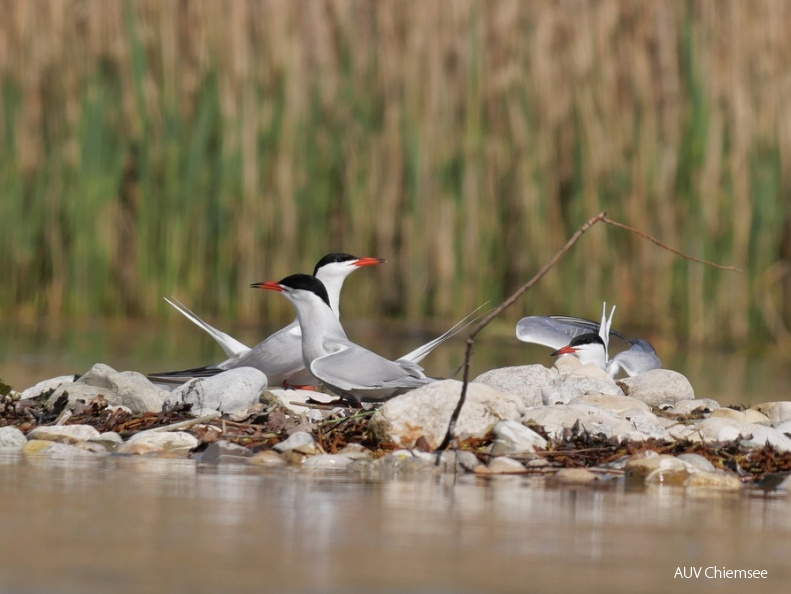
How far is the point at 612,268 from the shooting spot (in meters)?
9.84

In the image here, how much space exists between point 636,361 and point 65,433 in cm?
324

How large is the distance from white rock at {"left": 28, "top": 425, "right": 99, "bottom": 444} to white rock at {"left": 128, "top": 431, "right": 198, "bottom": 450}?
0.20 metres

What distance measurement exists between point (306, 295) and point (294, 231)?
3996 millimetres

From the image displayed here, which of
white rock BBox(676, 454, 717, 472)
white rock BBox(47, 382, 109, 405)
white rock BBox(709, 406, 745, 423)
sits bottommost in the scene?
white rock BBox(676, 454, 717, 472)

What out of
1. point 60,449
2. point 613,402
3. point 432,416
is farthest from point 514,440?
point 60,449

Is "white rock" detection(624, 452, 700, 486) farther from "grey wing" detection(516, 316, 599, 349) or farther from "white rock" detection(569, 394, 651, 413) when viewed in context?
"grey wing" detection(516, 316, 599, 349)

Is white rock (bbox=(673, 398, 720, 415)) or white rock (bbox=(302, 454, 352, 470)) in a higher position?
white rock (bbox=(673, 398, 720, 415))

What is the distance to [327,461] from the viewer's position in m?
4.32

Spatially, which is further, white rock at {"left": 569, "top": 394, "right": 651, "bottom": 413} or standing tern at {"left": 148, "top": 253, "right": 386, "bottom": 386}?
standing tern at {"left": 148, "top": 253, "right": 386, "bottom": 386}

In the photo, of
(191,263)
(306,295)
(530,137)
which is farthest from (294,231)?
(306,295)

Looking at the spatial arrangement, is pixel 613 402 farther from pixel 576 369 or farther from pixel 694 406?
pixel 576 369

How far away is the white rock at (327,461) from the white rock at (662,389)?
2291 millimetres

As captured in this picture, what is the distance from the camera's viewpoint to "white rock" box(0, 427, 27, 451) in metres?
4.62

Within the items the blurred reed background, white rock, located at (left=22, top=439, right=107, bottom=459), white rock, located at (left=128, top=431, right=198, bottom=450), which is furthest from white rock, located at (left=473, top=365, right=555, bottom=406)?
the blurred reed background
